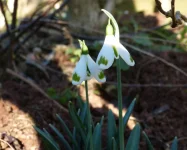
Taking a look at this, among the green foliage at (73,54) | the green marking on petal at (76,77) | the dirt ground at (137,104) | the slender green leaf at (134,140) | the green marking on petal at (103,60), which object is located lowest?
the dirt ground at (137,104)

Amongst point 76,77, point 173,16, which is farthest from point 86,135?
point 173,16

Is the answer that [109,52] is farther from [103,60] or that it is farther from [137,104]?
[137,104]

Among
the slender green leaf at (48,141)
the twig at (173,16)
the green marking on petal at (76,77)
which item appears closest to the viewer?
the green marking on petal at (76,77)

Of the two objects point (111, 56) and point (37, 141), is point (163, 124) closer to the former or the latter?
point (37, 141)

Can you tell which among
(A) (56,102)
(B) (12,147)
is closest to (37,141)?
(B) (12,147)

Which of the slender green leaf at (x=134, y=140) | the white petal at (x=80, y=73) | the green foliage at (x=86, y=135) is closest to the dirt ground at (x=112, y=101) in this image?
the green foliage at (x=86, y=135)

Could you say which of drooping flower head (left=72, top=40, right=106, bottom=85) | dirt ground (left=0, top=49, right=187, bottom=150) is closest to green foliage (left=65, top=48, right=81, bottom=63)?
dirt ground (left=0, top=49, right=187, bottom=150)

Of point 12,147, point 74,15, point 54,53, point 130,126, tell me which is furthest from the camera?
point 74,15

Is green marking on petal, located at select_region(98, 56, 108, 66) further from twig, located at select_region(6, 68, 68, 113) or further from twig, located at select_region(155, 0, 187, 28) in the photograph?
twig, located at select_region(6, 68, 68, 113)

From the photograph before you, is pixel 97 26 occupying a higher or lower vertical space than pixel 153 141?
higher

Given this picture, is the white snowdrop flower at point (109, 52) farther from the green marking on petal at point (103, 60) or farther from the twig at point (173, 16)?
the twig at point (173, 16)

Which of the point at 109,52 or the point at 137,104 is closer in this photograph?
the point at 109,52
